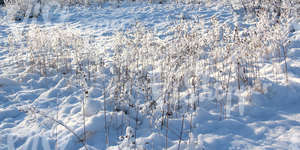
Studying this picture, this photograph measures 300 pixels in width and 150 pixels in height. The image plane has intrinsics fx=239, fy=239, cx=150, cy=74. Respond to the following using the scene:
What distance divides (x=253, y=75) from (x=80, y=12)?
8023mm

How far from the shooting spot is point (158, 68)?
4.31 metres

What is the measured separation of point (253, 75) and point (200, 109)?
3.47ft

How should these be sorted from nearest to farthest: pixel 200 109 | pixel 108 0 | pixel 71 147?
pixel 71 147, pixel 200 109, pixel 108 0

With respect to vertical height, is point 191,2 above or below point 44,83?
above

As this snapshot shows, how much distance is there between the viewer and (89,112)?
305cm

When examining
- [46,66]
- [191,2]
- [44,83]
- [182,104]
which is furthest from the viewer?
[191,2]

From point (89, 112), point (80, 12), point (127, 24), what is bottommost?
point (89, 112)

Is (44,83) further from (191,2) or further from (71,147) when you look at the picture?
(191,2)

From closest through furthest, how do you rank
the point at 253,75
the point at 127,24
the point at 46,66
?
the point at 253,75, the point at 46,66, the point at 127,24

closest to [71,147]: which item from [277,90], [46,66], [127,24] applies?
[277,90]

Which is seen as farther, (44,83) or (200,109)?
(44,83)

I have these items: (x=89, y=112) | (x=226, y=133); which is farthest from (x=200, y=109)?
(x=89, y=112)

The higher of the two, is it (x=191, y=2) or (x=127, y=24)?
(x=191, y=2)

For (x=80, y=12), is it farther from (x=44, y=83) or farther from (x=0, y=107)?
(x=0, y=107)
